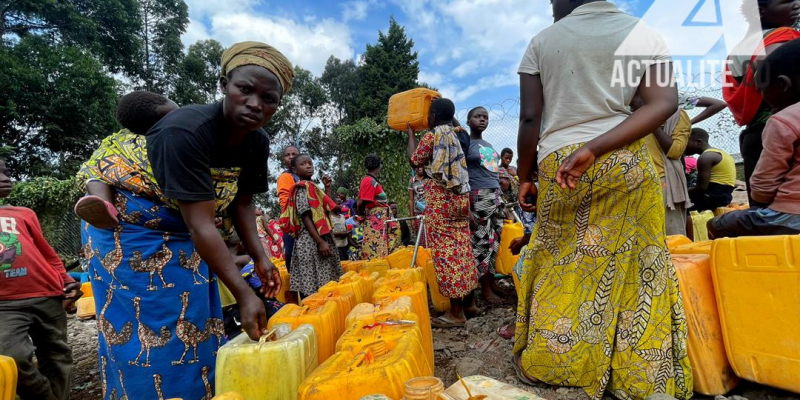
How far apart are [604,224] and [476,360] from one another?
1.13m

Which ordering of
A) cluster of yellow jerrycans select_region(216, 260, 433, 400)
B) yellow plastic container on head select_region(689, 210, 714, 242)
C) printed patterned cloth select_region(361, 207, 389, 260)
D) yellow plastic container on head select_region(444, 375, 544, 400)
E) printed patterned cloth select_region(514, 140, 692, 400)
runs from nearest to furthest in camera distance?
yellow plastic container on head select_region(444, 375, 544, 400) < cluster of yellow jerrycans select_region(216, 260, 433, 400) < printed patterned cloth select_region(514, 140, 692, 400) < yellow plastic container on head select_region(689, 210, 714, 242) < printed patterned cloth select_region(361, 207, 389, 260)

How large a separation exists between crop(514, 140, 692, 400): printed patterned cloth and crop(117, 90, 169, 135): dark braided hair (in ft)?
6.46

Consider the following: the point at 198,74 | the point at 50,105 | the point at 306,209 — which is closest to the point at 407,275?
the point at 306,209

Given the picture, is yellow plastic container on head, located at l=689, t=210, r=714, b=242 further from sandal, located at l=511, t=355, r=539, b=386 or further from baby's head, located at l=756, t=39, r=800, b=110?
sandal, located at l=511, t=355, r=539, b=386

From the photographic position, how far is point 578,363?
64.4 inches

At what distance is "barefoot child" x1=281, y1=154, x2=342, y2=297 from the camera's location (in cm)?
399

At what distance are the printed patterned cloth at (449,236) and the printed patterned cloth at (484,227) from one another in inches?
19.3

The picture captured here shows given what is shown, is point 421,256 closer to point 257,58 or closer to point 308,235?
point 308,235

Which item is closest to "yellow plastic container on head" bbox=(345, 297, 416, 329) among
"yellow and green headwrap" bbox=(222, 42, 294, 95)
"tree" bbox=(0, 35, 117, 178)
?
"yellow and green headwrap" bbox=(222, 42, 294, 95)

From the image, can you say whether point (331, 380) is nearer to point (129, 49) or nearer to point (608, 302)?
point (608, 302)

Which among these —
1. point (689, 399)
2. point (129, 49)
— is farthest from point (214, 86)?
point (689, 399)

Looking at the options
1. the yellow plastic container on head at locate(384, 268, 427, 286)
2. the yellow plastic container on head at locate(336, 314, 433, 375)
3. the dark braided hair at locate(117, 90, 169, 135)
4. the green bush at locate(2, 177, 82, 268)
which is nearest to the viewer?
the yellow plastic container on head at locate(336, 314, 433, 375)

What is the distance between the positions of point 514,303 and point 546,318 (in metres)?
2.18

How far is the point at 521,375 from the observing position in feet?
6.04
